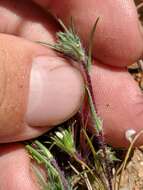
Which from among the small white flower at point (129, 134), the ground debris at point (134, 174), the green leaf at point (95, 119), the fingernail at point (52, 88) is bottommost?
the ground debris at point (134, 174)

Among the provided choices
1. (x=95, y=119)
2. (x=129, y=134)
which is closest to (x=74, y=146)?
(x=95, y=119)

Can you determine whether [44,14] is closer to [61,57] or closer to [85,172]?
[61,57]

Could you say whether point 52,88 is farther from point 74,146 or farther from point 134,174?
point 134,174

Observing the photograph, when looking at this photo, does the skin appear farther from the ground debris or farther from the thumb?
the ground debris

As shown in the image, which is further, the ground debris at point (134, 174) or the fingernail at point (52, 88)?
the ground debris at point (134, 174)

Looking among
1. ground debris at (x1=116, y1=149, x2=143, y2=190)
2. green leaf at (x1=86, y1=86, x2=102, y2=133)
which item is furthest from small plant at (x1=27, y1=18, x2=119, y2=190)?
ground debris at (x1=116, y1=149, x2=143, y2=190)

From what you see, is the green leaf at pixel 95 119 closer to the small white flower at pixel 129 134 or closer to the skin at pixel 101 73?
the skin at pixel 101 73

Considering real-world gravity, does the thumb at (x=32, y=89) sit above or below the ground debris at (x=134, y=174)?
above

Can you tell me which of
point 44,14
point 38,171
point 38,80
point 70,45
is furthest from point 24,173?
point 44,14

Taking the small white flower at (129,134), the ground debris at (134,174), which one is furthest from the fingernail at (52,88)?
the ground debris at (134,174)
